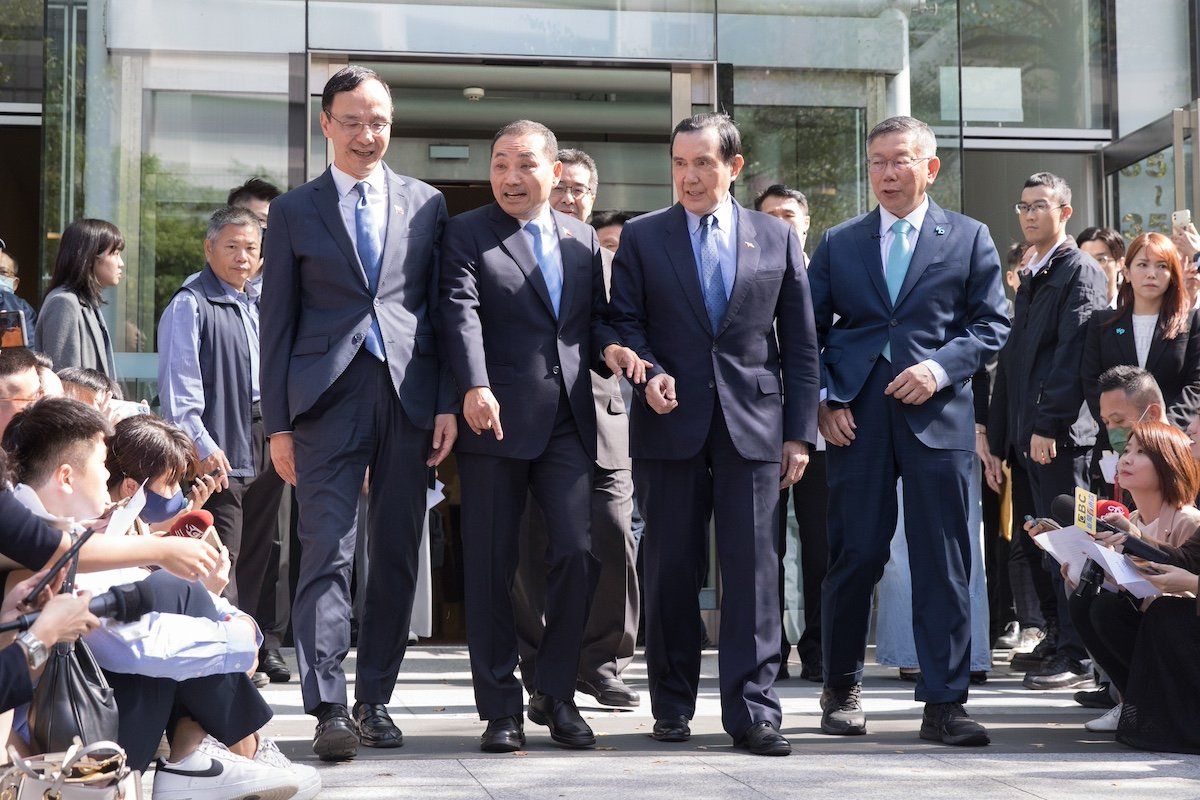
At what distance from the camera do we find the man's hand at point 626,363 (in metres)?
4.65

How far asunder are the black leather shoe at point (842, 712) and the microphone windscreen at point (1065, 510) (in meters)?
0.91

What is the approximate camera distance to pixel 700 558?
4.90 metres

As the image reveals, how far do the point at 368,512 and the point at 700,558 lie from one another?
1.08m

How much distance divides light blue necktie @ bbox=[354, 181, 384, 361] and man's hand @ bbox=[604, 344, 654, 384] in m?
0.72

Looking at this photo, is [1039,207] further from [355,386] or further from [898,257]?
[355,386]

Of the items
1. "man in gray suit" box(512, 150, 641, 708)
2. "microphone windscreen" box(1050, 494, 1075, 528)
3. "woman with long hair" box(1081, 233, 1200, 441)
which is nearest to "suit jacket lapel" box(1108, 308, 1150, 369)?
"woman with long hair" box(1081, 233, 1200, 441)

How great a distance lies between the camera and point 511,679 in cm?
470

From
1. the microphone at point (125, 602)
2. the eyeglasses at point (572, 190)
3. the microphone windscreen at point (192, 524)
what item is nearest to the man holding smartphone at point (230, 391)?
the eyeglasses at point (572, 190)

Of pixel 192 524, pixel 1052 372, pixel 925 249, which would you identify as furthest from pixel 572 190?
pixel 192 524

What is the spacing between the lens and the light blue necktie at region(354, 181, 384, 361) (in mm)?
4699

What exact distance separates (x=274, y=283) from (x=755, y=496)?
1668 millimetres

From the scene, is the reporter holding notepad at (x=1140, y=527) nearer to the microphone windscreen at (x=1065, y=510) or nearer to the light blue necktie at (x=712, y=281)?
the microphone windscreen at (x=1065, y=510)

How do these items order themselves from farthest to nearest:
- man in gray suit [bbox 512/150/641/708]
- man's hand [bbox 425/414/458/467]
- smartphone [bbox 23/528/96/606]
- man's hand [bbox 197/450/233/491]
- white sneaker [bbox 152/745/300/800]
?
man's hand [bbox 197/450/233/491] → man in gray suit [bbox 512/150/641/708] → man's hand [bbox 425/414/458/467] → white sneaker [bbox 152/745/300/800] → smartphone [bbox 23/528/96/606]

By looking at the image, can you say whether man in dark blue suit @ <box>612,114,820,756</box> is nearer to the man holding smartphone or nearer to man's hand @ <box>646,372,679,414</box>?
man's hand @ <box>646,372,679,414</box>
